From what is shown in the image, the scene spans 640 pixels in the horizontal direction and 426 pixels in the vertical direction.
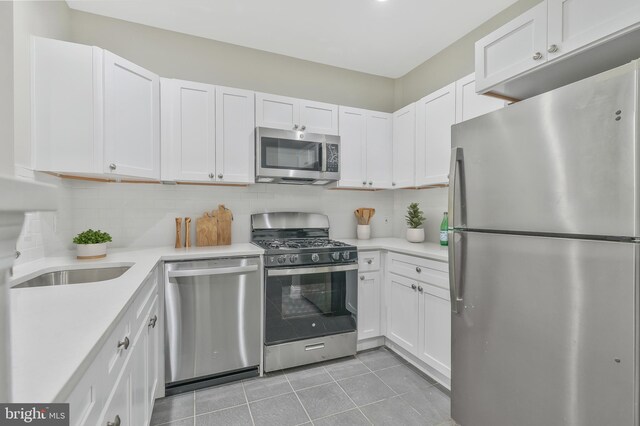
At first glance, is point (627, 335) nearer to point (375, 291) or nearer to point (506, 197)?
point (506, 197)

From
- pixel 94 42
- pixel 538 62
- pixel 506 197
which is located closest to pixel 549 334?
pixel 506 197

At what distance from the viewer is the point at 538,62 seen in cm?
156

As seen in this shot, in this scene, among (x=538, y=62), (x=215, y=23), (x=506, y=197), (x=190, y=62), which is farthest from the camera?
(x=190, y=62)

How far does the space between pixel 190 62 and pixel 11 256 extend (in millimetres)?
2880

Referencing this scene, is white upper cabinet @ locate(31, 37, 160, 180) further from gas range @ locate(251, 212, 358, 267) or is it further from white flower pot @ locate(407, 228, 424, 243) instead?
white flower pot @ locate(407, 228, 424, 243)

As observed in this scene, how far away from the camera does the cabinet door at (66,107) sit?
6.04ft

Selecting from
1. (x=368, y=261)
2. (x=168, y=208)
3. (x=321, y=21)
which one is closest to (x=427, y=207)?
(x=368, y=261)

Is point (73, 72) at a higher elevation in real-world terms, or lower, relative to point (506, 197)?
higher

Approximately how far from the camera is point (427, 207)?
3010 mm

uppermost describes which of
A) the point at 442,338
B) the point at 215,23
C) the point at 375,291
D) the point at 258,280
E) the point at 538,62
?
the point at 215,23

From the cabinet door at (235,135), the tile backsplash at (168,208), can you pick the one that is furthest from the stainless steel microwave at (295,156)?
the tile backsplash at (168,208)

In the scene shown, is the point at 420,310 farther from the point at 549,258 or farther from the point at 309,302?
the point at 549,258

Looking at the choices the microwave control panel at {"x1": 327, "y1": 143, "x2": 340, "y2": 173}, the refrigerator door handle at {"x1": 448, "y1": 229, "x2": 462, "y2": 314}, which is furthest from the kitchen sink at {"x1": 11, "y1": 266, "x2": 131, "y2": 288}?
the refrigerator door handle at {"x1": 448, "y1": 229, "x2": 462, "y2": 314}

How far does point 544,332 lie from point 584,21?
138cm
